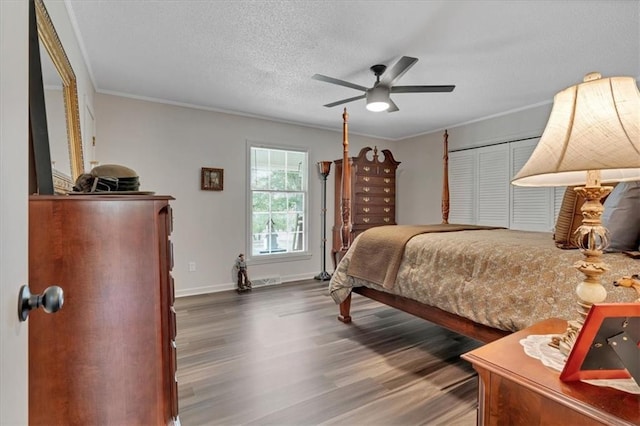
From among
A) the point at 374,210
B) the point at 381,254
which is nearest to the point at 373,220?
the point at 374,210

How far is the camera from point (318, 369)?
2141 mm

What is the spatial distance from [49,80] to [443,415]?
269 centimetres

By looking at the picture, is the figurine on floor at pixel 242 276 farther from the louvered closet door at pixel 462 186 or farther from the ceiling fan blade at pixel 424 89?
the louvered closet door at pixel 462 186

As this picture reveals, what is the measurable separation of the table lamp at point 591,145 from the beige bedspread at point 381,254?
1455 mm

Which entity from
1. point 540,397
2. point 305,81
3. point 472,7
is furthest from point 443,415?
point 305,81

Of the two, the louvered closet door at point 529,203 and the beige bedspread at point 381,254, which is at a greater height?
the louvered closet door at point 529,203

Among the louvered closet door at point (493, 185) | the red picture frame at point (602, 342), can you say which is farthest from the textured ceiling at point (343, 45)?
the red picture frame at point (602, 342)

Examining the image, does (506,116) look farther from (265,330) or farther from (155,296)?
(155,296)

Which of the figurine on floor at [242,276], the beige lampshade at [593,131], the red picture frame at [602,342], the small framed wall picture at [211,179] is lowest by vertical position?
the figurine on floor at [242,276]

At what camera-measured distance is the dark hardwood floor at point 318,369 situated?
1.70 metres

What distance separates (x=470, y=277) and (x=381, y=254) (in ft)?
2.54

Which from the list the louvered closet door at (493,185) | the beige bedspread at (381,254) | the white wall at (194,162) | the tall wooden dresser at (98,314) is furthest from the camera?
the louvered closet door at (493,185)

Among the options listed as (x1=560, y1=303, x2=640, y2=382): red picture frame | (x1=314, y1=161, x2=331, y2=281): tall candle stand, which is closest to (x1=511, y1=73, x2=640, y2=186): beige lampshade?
(x1=560, y1=303, x2=640, y2=382): red picture frame

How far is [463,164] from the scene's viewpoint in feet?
15.8
